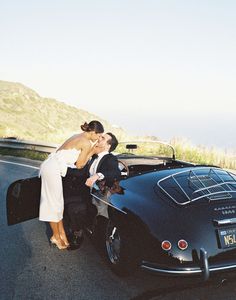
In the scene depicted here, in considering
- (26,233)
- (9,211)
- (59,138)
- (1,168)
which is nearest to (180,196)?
(9,211)

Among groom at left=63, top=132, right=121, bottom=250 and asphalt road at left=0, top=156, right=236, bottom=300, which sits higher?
groom at left=63, top=132, right=121, bottom=250

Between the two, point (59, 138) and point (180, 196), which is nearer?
point (180, 196)

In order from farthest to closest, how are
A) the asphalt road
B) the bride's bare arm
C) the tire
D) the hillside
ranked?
the hillside, the bride's bare arm, the tire, the asphalt road

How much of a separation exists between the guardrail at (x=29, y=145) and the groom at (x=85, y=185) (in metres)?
8.99

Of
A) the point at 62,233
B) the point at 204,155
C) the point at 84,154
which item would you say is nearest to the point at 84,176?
the point at 84,154

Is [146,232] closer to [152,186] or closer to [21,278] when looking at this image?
[152,186]

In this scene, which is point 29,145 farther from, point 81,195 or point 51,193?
point 51,193

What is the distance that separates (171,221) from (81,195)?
6.01 ft

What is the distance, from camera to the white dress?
5320 millimetres

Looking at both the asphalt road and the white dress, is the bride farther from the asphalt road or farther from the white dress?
the asphalt road

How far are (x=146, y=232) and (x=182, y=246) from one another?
40cm

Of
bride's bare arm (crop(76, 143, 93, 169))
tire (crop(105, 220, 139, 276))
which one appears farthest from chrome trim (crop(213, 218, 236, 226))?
bride's bare arm (crop(76, 143, 93, 169))

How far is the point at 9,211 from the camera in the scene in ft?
18.2

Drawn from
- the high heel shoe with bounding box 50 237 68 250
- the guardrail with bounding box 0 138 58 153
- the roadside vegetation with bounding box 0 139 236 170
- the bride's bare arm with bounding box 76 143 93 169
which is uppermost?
the bride's bare arm with bounding box 76 143 93 169
